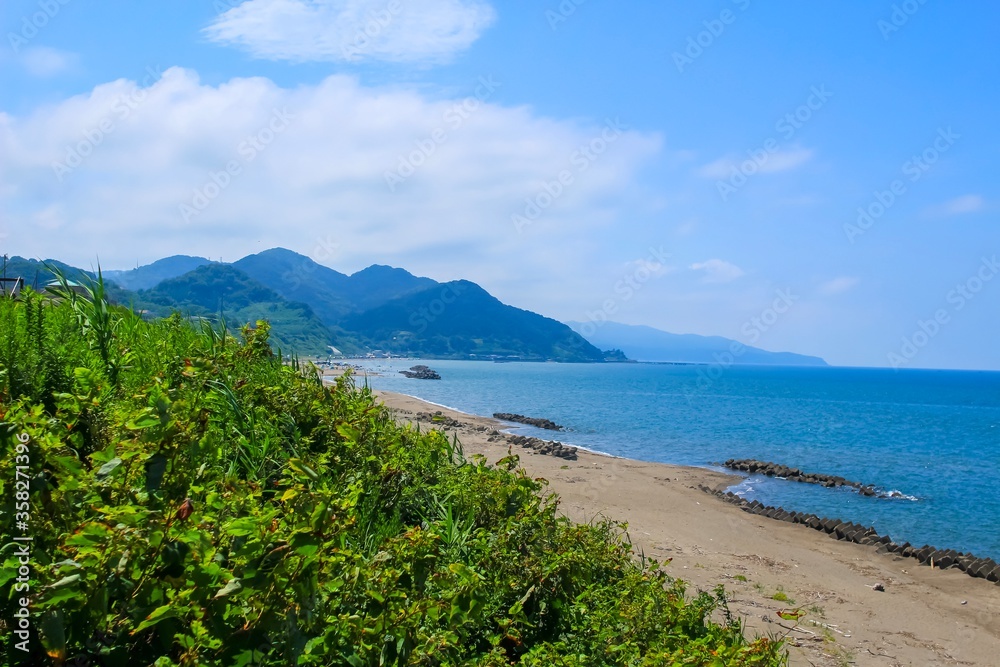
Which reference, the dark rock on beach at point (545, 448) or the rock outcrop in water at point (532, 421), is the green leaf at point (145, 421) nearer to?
the dark rock on beach at point (545, 448)

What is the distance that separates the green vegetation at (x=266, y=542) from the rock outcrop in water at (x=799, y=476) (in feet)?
91.2

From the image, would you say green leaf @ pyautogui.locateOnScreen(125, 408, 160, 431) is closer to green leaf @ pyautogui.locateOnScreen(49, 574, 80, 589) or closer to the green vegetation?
the green vegetation

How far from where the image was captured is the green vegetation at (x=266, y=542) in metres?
2.10

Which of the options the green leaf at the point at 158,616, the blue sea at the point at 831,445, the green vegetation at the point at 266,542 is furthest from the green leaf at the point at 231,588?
the blue sea at the point at 831,445

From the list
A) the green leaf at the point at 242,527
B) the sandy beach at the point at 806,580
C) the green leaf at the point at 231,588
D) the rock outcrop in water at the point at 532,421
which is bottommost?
the rock outcrop in water at the point at 532,421

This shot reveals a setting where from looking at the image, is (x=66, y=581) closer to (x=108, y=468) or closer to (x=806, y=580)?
(x=108, y=468)

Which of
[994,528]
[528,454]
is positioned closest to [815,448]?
[994,528]

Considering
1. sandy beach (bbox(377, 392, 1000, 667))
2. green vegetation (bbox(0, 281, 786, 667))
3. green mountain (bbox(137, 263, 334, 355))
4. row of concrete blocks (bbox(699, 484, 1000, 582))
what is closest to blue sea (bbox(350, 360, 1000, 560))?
row of concrete blocks (bbox(699, 484, 1000, 582))

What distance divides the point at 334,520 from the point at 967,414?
3989 inches

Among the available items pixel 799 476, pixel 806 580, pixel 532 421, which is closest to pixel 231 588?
pixel 806 580

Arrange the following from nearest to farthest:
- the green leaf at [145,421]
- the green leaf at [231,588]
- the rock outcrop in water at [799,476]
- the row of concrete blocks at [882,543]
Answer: the green leaf at [231,588] < the green leaf at [145,421] < the row of concrete blocks at [882,543] < the rock outcrop in water at [799,476]

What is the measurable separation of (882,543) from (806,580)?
6.91 meters

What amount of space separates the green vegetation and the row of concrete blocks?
634 inches

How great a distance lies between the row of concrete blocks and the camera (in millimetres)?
16234
